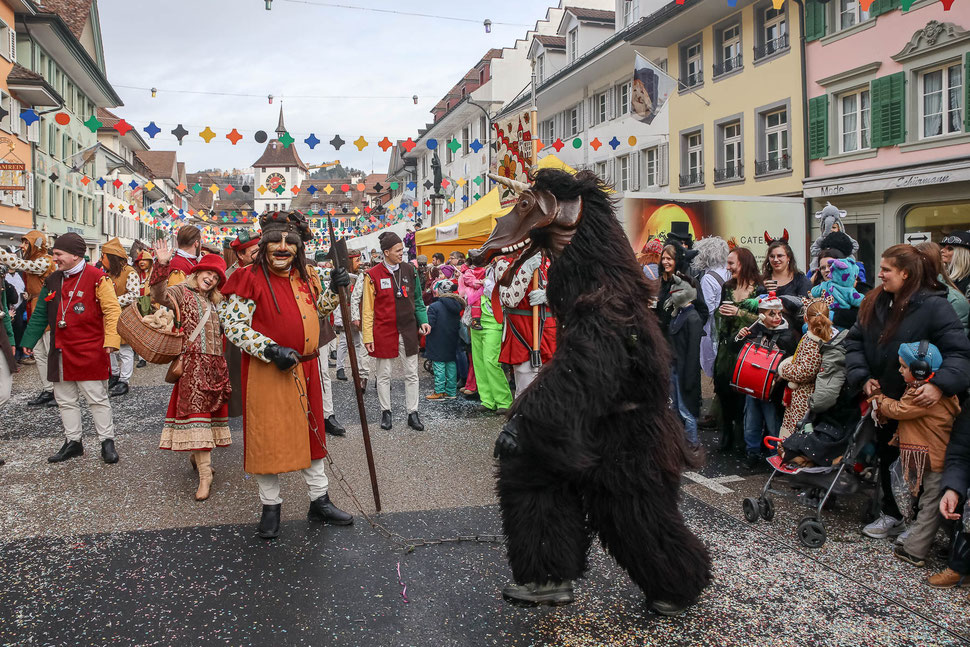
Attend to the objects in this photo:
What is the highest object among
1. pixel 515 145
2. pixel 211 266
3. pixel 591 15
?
pixel 591 15

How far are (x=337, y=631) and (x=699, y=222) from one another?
10.3 m

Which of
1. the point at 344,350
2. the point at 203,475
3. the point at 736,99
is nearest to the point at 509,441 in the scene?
the point at 203,475

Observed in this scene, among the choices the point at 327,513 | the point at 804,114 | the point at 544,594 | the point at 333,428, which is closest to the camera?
the point at 544,594

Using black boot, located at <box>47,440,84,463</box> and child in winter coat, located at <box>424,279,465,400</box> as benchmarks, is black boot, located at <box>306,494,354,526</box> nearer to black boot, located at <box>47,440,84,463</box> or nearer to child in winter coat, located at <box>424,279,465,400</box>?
black boot, located at <box>47,440,84,463</box>

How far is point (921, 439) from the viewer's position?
412cm

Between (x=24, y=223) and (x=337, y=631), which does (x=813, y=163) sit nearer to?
(x=337, y=631)

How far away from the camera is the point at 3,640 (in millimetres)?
3248

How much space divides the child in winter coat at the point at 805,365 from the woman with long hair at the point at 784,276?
2.61ft

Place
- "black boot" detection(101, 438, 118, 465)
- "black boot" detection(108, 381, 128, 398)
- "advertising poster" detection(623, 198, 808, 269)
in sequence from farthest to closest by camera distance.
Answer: "advertising poster" detection(623, 198, 808, 269) → "black boot" detection(108, 381, 128, 398) → "black boot" detection(101, 438, 118, 465)

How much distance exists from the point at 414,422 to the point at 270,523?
3.10m

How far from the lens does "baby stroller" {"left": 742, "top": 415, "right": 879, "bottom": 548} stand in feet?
13.9

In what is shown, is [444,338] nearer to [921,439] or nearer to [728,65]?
[921,439]

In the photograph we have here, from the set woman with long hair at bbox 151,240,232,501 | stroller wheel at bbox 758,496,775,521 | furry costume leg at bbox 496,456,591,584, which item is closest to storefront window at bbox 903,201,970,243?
stroller wheel at bbox 758,496,775,521

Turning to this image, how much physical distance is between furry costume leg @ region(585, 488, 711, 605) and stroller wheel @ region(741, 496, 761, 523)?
1.48m
